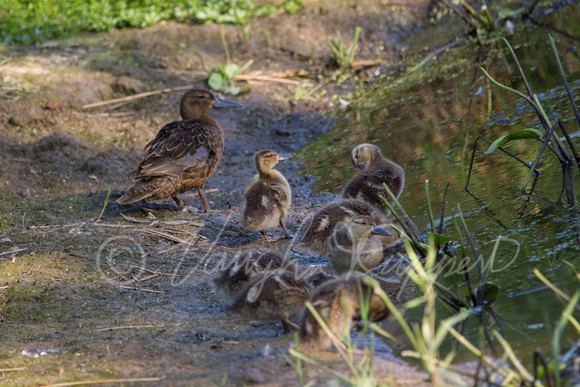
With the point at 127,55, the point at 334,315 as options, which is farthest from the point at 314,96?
the point at 334,315

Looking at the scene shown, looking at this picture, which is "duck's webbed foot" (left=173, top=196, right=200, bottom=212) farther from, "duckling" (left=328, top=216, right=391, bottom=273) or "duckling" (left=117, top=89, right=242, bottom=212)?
"duckling" (left=328, top=216, right=391, bottom=273)

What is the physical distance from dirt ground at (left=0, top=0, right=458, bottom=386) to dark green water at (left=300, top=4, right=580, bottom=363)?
0.66 m

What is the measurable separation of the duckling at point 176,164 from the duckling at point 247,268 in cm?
225

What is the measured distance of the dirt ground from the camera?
3479 mm

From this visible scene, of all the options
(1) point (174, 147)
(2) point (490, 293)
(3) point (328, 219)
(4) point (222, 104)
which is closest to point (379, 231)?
(3) point (328, 219)

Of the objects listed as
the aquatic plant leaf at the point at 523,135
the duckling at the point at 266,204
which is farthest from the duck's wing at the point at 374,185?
the aquatic plant leaf at the point at 523,135

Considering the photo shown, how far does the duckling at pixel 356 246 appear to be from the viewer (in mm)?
4684

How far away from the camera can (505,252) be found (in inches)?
162

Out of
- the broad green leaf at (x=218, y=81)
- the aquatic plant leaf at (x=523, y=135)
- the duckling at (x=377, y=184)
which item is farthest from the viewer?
the broad green leaf at (x=218, y=81)

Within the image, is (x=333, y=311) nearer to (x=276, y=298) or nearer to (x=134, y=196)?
(x=276, y=298)

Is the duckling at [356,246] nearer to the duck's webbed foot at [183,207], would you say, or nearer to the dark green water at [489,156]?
the dark green water at [489,156]

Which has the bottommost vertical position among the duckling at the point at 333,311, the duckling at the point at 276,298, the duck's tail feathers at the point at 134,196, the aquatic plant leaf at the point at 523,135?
the duck's tail feathers at the point at 134,196

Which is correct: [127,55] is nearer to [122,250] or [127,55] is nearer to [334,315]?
[122,250]

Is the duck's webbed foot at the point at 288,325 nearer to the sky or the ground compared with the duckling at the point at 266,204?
nearer to the sky
